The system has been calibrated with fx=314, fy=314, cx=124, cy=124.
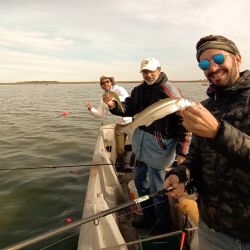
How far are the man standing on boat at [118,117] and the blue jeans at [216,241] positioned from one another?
4795 mm

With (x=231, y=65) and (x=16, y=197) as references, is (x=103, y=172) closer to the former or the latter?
(x=16, y=197)

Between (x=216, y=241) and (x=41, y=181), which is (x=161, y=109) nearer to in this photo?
(x=216, y=241)

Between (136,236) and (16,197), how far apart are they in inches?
178

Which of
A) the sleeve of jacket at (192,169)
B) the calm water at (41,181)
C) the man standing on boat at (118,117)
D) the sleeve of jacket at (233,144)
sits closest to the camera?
the sleeve of jacket at (233,144)

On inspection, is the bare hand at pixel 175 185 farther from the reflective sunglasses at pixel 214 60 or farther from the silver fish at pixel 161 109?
the reflective sunglasses at pixel 214 60

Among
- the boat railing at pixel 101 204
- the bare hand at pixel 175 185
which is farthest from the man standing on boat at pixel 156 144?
the bare hand at pixel 175 185

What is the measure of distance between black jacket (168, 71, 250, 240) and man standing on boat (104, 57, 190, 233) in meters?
2.19

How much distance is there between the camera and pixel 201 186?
271cm

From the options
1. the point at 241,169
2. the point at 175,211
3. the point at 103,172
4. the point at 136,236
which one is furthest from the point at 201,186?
the point at 103,172

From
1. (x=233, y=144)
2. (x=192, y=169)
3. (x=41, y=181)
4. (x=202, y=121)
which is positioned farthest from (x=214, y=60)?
(x=41, y=181)

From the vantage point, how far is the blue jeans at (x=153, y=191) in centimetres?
502

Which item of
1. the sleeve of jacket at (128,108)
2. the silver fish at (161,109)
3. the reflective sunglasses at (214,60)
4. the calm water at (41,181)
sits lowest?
the calm water at (41,181)

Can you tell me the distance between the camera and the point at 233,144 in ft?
6.74

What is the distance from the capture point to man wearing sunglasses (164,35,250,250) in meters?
2.10
